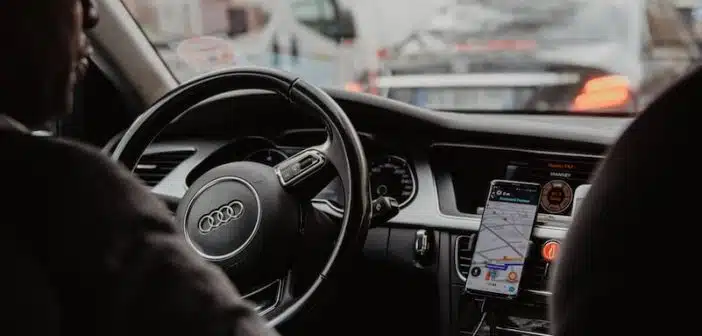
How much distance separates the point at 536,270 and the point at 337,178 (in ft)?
1.85

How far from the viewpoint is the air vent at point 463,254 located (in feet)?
8.43

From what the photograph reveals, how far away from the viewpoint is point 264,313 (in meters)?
2.29

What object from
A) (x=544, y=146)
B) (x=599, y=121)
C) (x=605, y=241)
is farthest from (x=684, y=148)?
(x=599, y=121)

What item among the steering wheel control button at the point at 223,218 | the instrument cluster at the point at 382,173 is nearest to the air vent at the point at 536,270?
the instrument cluster at the point at 382,173

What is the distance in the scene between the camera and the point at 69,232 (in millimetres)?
1013

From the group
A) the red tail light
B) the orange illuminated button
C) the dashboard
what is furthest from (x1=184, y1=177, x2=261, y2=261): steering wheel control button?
the red tail light

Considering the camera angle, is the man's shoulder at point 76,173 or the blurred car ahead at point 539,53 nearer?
the man's shoulder at point 76,173

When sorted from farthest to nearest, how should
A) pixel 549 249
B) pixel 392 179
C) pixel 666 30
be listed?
pixel 666 30 < pixel 392 179 < pixel 549 249

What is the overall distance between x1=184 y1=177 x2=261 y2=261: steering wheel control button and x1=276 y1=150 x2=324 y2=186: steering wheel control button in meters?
0.08

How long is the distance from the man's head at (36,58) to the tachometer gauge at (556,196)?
1.64 metres

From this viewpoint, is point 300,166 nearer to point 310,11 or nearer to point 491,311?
point 491,311

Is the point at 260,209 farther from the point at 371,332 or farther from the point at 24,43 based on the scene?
the point at 24,43

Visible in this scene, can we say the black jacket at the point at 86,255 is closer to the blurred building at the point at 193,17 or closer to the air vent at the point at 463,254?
the air vent at the point at 463,254

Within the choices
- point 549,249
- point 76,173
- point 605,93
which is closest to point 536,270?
point 549,249
